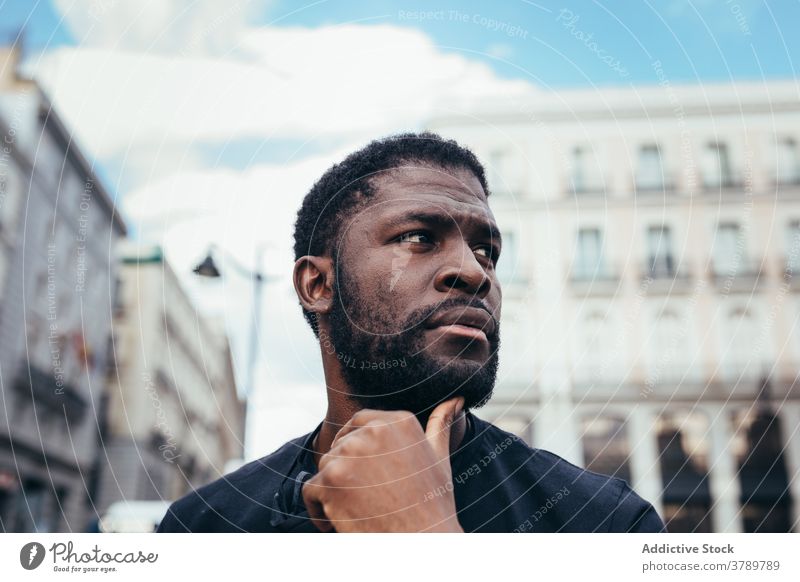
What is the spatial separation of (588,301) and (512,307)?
0.50ft

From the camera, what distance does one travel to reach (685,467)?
1.35 m

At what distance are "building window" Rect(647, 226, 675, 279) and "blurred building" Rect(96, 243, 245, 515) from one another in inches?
32.7

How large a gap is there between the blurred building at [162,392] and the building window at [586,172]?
76cm

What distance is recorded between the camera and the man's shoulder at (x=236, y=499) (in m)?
1.20

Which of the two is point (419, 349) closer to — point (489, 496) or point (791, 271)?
point (489, 496)

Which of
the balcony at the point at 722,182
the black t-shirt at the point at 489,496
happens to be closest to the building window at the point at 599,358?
the black t-shirt at the point at 489,496

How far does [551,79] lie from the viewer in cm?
140

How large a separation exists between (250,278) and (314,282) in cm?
18

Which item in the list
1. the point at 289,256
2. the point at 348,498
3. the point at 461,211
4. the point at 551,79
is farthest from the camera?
the point at 551,79

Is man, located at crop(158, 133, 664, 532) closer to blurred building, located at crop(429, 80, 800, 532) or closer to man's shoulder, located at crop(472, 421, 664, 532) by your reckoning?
man's shoulder, located at crop(472, 421, 664, 532)

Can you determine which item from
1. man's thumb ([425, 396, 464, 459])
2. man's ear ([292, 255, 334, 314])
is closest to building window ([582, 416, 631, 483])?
man's thumb ([425, 396, 464, 459])

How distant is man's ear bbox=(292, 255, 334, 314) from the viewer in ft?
3.98

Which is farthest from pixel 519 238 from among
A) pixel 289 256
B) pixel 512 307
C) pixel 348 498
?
pixel 348 498
